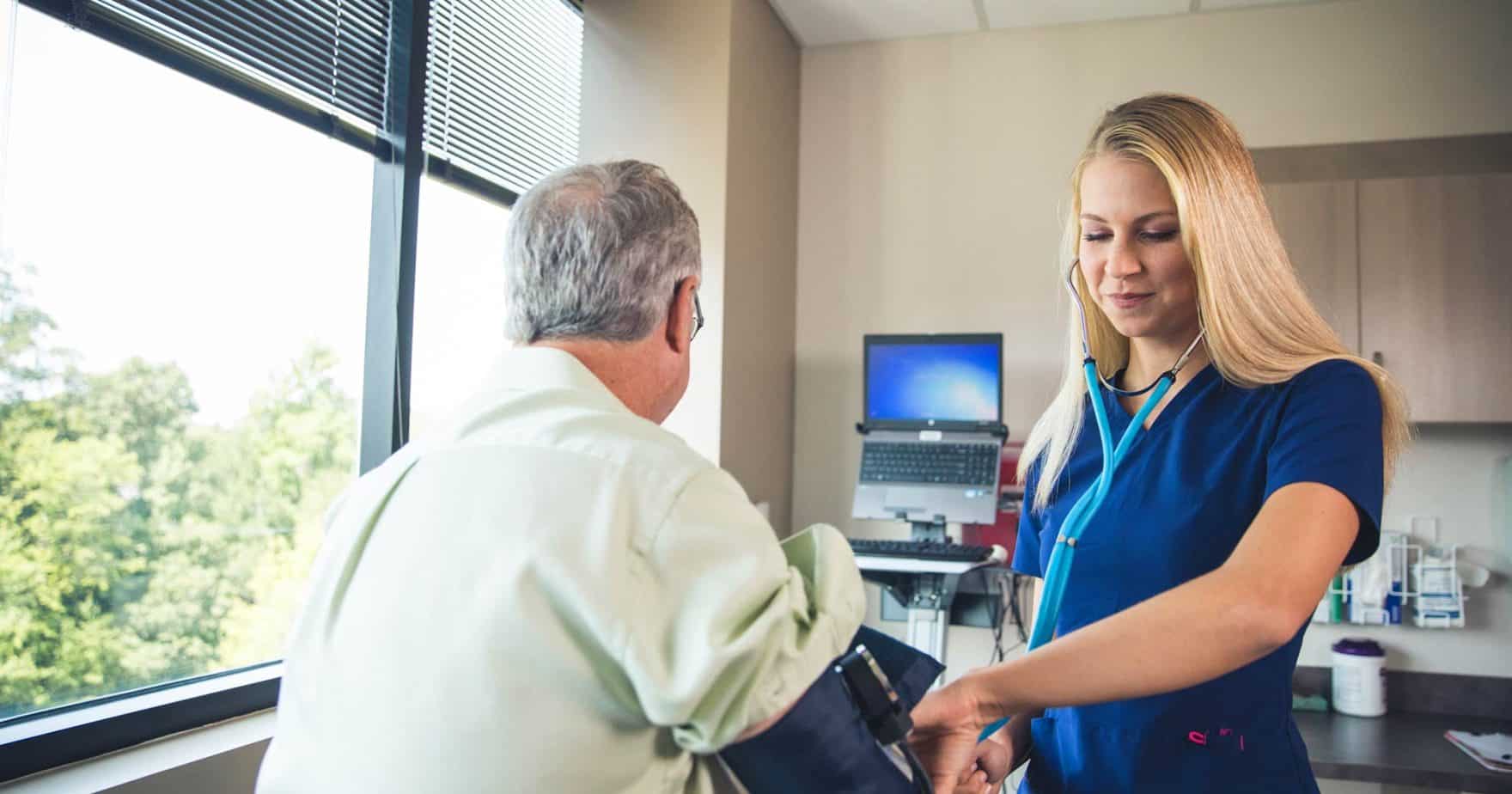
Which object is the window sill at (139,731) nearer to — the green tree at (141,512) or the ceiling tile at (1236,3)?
the green tree at (141,512)

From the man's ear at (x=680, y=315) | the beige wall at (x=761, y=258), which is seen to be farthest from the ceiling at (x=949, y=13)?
the man's ear at (x=680, y=315)

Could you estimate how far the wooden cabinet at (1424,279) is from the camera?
112 inches

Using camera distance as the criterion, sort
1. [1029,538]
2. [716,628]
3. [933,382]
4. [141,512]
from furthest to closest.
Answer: [933,382]
[141,512]
[1029,538]
[716,628]

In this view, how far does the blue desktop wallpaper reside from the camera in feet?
10.0

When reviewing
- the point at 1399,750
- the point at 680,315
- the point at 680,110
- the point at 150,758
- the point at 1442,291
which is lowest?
the point at 1399,750

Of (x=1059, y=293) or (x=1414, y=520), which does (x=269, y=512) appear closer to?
(x=1059, y=293)

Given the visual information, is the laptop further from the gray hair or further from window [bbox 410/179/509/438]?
the gray hair

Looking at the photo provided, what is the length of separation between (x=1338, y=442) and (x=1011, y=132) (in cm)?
279

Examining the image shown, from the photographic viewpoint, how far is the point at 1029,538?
1324mm

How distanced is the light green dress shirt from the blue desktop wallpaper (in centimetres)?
234

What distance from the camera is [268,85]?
2.12 meters

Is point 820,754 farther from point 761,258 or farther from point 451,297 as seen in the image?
point 761,258

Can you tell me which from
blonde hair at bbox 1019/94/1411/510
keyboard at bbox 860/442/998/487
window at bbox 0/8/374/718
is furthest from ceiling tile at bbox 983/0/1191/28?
blonde hair at bbox 1019/94/1411/510

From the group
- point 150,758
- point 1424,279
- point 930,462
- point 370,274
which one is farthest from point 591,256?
point 1424,279
